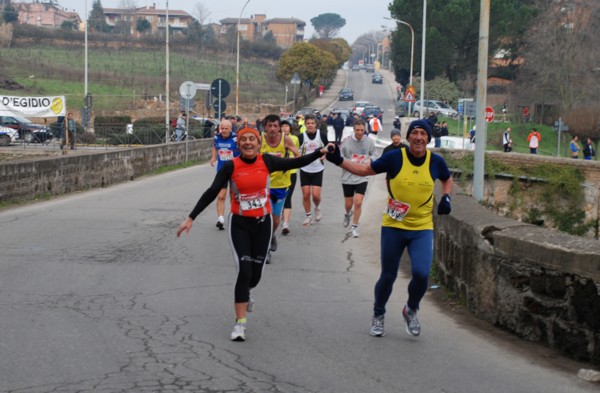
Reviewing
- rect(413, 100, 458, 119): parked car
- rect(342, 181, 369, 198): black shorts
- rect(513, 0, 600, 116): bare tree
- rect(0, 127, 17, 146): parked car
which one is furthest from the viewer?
rect(413, 100, 458, 119): parked car

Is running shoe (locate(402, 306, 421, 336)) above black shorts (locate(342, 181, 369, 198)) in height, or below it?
below

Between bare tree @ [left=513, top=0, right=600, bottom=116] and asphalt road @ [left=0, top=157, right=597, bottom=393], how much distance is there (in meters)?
48.0

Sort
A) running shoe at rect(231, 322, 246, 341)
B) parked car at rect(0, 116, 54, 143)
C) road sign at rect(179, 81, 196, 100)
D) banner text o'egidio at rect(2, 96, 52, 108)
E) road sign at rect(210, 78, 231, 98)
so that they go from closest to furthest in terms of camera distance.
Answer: running shoe at rect(231, 322, 246, 341), banner text o'egidio at rect(2, 96, 52, 108), road sign at rect(179, 81, 196, 100), road sign at rect(210, 78, 231, 98), parked car at rect(0, 116, 54, 143)

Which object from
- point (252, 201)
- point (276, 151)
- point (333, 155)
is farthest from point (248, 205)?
point (276, 151)

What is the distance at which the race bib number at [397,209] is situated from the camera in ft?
24.6

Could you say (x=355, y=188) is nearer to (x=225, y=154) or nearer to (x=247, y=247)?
(x=225, y=154)

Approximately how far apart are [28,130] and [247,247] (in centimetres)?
3531

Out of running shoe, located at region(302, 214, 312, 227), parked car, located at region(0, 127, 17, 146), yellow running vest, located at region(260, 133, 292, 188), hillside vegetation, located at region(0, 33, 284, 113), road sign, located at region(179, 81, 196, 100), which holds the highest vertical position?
hillside vegetation, located at region(0, 33, 284, 113)

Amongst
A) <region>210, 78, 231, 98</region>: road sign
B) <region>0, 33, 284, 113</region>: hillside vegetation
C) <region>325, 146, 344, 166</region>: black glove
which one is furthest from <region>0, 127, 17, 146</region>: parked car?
<region>325, 146, 344, 166</region>: black glove

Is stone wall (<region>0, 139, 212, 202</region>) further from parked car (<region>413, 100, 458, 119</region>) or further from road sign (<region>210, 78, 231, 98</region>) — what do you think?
parked car (<region>413, 100, 458, 119</region>)

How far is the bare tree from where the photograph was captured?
194 feet

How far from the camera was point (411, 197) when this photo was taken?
24.5 feet

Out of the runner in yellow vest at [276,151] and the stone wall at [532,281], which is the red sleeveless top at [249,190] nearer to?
the stone wall at [532,281]

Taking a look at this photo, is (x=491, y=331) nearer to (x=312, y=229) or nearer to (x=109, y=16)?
(x=312, y=229)
